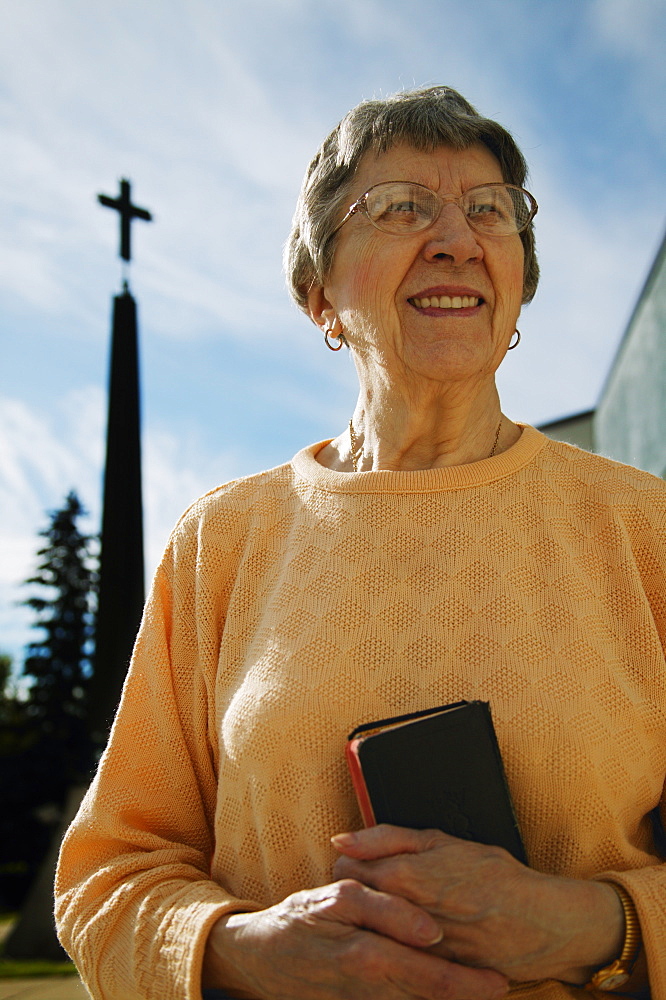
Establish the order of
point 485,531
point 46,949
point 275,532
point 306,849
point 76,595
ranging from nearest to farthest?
1. point 306,849
2. point 485,531
3. point 275,532
4. point 46,949
5. point 76,595

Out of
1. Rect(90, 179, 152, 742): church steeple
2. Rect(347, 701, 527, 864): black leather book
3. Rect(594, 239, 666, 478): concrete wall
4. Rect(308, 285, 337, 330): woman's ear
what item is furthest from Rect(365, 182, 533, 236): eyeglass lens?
Rect(90, 179, 152, 742): church steeple

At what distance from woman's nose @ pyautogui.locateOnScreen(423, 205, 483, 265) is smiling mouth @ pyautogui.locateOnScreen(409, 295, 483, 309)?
0.08m

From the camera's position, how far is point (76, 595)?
28.6 meters

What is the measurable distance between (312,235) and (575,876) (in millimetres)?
1650

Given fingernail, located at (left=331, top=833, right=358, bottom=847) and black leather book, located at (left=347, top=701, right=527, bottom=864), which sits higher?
black leather book, located at (left=347, top=701, right=527, bottom=864)

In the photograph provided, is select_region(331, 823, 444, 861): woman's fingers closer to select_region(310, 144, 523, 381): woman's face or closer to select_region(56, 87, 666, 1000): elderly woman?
select_region(56, 87, 666, 1000): elderly woman

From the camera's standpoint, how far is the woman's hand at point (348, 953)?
1266 mm

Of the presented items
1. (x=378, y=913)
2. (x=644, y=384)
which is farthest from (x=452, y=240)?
(x=644, y=384)

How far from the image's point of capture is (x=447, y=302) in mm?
1902

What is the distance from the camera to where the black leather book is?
1.39 metres

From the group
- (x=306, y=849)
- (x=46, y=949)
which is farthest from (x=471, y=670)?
(x=46, y=949)

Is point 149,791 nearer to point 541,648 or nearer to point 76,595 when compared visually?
point 541,648

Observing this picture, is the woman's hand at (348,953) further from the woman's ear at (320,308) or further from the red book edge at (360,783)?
the woman's ear at (320,308)

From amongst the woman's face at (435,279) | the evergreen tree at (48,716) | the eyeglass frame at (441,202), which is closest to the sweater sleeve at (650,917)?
the woman's face at (435,279)
